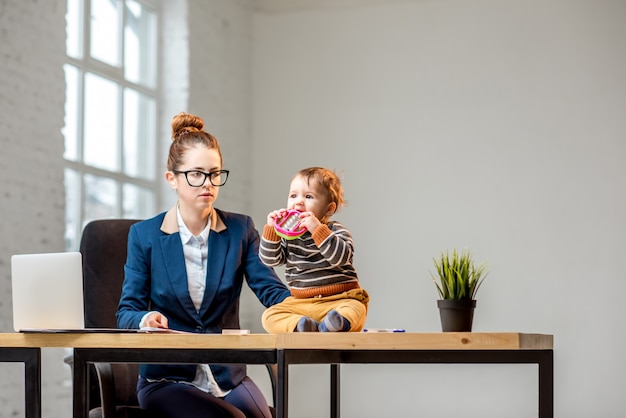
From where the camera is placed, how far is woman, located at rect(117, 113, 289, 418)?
2551 millimetres

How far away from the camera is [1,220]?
452 cm

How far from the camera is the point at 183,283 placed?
260 cm

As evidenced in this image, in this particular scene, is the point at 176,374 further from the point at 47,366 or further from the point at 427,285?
the point at 427,285

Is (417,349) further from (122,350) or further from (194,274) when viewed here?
(194,274)

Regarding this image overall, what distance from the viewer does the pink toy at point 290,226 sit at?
2232 mm

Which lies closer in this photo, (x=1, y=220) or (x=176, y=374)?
(x=176, y=374)

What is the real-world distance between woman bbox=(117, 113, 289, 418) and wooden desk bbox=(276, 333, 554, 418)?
72 centimetres

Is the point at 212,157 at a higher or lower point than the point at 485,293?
higher

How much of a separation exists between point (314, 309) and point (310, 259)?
15 cm

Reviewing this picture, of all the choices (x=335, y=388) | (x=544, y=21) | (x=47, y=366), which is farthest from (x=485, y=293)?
(x=335, y=388)

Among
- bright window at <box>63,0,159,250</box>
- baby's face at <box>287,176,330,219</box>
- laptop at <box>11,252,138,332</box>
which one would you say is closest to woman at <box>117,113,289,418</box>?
baby's face at <box>287,176,330,219</box>

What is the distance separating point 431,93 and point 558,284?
184 centimetres

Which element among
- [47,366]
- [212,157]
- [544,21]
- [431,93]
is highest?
[544,21]

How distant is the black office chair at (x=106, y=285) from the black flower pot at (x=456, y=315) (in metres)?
0.96
